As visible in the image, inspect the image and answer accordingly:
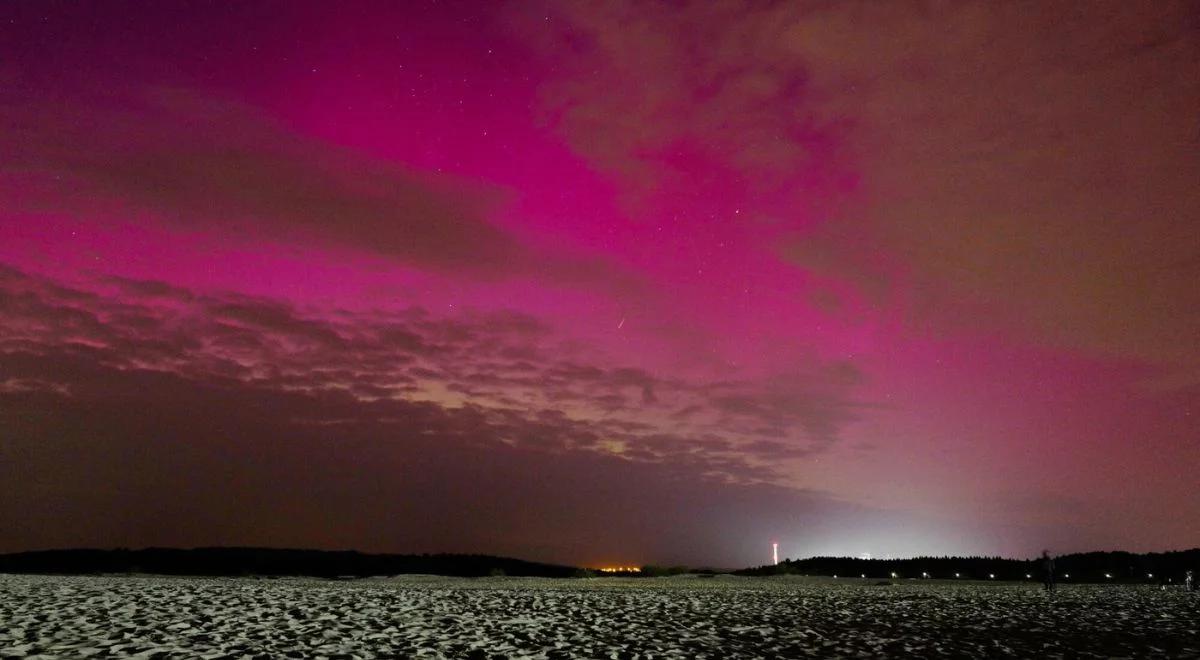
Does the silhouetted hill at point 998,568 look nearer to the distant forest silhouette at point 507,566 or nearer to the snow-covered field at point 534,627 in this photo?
the distant forest silhouette at point 507,566

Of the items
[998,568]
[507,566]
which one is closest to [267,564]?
[507,566]

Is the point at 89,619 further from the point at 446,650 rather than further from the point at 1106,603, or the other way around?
the point at 1106,603

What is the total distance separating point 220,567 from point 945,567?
3702 inches

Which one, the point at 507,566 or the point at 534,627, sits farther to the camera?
the point at 507,566

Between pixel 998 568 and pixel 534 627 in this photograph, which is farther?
pixel 998 568

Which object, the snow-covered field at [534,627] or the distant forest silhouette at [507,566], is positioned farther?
the distant forest silhouette at [507,566]

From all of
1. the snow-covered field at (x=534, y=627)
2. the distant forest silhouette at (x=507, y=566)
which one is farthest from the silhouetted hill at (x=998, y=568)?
the snow-covered field at (x=534, y=627)

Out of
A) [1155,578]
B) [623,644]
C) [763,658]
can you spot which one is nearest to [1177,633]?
[763,658]

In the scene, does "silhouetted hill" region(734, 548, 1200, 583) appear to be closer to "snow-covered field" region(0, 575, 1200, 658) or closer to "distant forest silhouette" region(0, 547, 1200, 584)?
"distant forest silhouette" region(0, 547, 1200, 584)

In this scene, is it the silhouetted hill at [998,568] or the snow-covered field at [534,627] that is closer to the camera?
the snow-covered field at [534,627]

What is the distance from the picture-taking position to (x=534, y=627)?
3016cm

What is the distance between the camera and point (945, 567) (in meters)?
120

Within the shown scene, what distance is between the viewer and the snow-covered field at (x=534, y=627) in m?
23.5

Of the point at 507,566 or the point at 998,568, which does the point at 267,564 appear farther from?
the point at 998,568
